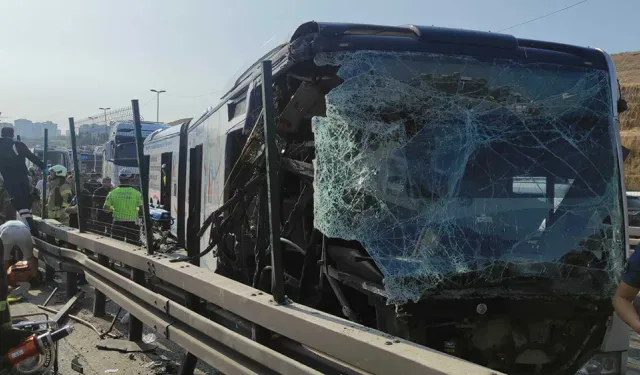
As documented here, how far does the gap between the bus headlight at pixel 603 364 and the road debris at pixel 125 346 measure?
4.15m

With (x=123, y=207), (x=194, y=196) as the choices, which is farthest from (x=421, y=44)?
(x=123, y=207)

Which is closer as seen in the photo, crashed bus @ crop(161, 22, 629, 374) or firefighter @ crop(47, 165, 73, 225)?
crashed bus @ crop(161, 22, 629, 374)

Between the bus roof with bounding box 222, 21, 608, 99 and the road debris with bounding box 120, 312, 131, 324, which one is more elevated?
the bus roof with bounding box 222, 21, 608, 99

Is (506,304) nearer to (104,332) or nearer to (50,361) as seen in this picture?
(50,361)

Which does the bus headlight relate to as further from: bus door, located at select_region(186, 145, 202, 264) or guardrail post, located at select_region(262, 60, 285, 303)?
bus door, located at select_region(186, 145, 202, 264)

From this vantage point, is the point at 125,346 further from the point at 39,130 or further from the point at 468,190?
the point at 39,130

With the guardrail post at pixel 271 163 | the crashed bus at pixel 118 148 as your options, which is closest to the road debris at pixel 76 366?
the guardrail post at pixel 271 163

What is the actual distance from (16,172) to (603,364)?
895 centimetres

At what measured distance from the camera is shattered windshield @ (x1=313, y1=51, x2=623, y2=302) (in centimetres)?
325

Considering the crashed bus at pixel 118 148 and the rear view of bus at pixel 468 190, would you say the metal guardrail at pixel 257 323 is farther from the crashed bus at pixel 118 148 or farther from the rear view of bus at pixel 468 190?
the crashed bus at pixel 118 148

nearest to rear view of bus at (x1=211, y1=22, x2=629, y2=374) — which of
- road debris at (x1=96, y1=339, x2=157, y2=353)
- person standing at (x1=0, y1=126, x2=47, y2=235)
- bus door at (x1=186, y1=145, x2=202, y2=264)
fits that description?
road debris at (x1=96, y1=339, x2=157, y2=353)

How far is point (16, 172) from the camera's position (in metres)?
9.30

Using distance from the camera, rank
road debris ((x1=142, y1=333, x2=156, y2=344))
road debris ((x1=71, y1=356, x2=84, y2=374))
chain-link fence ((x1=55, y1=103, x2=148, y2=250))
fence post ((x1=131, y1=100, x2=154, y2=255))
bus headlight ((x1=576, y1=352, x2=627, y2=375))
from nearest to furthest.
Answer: bus headlight ((x1=576, y1=352, x2=627, y2=375)) → road debris ((x1=71, y1=356, x2=84, y2=374)) → fence post ((x1=131, y1=100, x2=154, y2=255)) → road debris ((x1=142, y1=333, x2=156, y2=344)) → chain-link fence ((x1=55, y1=103, x2=148, y2=250))

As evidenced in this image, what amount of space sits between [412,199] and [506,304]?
2.56 ft
